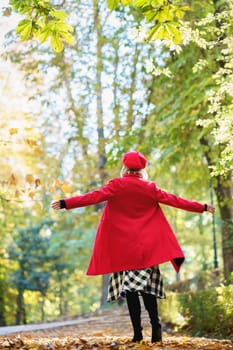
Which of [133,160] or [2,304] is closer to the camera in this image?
[133,160]

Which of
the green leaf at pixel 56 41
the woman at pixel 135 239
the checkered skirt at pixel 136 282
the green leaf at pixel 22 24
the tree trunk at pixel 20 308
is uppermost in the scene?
the green leaf at pixel 22 24

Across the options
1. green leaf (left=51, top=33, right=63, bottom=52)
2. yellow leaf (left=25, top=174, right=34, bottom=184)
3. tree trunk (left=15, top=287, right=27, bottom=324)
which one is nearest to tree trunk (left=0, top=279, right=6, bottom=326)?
tree trunk (left=15, top=287, right=27, bottom=324)

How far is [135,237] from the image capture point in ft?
19.0

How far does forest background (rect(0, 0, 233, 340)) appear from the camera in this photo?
22.4ft

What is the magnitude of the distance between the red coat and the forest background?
2.24 feet

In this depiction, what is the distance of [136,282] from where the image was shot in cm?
569

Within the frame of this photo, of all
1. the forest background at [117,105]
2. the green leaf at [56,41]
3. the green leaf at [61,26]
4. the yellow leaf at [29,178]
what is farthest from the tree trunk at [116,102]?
the green leaf at [61,26]

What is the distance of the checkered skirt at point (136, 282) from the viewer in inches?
223

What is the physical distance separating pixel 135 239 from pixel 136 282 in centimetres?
41

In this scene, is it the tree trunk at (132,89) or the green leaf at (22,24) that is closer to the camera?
the green leaf at (22,24)

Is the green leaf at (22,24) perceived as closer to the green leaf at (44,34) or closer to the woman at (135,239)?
the green leaf at (44,34)

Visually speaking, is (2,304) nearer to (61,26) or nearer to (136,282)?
(136,282)

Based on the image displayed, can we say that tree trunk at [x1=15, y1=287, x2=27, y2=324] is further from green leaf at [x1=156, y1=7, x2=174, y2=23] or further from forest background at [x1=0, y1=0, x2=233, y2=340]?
green leaf at [x1=156, y1=7, x2=174, y2=23]

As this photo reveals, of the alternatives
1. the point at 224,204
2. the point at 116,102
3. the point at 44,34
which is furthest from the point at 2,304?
the point at 44,34
